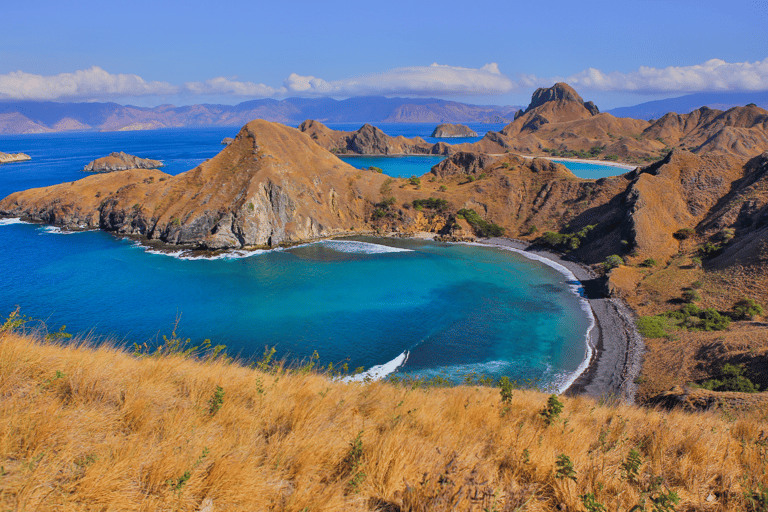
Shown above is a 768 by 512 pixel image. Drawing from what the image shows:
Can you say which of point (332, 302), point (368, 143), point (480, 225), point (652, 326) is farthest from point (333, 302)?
point (368, 143)

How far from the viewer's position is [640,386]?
24.0 metres

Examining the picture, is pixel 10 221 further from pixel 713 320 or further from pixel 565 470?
pixel 713 320

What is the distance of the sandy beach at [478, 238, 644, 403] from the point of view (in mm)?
24188

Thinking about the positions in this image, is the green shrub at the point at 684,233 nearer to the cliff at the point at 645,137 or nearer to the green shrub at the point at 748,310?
the green shrub at the point at 748,310

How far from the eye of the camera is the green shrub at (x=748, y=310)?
94.0ft

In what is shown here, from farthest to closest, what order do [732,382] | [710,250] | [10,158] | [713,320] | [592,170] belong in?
[10,158]
[592,170]
[710,250]
[713,320]
[732,382]

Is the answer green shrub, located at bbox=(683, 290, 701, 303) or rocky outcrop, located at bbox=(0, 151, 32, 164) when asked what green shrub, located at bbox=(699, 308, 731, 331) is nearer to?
green shrub, located at bbox=(683, 290, 701, 303)

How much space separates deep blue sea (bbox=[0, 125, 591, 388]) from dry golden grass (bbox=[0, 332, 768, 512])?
12408 millimetres

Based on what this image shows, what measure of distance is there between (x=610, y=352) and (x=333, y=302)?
76.9 ft

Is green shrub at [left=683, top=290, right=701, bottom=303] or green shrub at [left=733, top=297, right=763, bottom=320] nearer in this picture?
green shrub at [left=733, top=297, right=763, bottom=320]

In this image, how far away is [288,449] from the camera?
16.8 ft

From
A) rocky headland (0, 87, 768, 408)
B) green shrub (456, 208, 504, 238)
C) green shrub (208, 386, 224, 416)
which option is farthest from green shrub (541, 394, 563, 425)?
green shrub (456, 208, 504, 238)

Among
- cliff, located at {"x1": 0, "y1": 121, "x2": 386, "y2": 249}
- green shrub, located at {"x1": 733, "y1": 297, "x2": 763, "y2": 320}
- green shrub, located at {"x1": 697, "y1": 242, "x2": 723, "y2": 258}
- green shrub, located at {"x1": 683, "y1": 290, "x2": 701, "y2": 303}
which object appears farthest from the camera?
cliff, located at {"x1": 0, "y1": 121, "x2": 386, "y2": 249}

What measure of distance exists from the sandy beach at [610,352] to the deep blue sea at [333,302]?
1.09 metres
